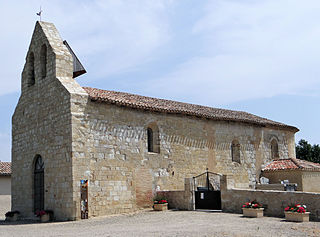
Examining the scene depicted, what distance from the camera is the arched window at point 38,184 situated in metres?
19.2

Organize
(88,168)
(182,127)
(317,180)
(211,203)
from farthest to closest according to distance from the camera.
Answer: (317,180) < (182,127) < (211,203) < (88,168)

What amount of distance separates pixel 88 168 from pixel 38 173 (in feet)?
11.9

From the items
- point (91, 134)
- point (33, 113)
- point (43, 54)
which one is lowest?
point (91, 134)

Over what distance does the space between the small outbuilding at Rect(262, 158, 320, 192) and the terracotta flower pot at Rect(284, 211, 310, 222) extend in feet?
29.8

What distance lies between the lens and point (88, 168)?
57.4ft

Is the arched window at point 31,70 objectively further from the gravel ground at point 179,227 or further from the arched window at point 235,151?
the arched window at point 235,151

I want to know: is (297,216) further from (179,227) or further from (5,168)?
(5,168)

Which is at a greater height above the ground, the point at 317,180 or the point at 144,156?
the point at 144,156

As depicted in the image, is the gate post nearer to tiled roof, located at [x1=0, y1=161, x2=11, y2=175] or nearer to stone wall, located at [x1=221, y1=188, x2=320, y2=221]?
stone wall, located at [x1=221, y1=188, x2=320, y2=221]

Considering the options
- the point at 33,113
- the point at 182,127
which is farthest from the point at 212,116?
the point at 33,113

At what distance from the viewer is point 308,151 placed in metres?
41.9

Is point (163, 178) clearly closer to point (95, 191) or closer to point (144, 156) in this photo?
point (144, 156)

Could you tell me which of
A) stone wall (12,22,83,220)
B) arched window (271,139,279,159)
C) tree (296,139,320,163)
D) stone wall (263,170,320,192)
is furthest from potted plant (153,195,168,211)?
tree (296,139,320,163)

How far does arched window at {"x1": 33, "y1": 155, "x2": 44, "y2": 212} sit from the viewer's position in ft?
62.9
